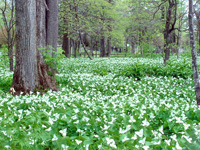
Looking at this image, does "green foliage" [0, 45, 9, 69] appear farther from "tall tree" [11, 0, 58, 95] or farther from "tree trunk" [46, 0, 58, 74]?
"tree trunk" [46, 0, 58, 74]

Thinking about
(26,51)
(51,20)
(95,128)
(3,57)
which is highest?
(51,20)

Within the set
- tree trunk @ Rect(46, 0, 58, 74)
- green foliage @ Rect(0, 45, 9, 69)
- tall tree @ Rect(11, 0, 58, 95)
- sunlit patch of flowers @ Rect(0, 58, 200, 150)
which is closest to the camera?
sunlit patch of flowers @ Rect(0, 58, 200, 150)

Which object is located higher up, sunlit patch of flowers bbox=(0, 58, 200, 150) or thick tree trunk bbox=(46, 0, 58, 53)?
thick tree trunk bbox=(46, 0, 58, 53)

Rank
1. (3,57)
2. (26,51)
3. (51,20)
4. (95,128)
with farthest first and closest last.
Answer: (51,20)
(3,57)
(26,51)
(95,128)

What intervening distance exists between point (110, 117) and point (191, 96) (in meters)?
3.32

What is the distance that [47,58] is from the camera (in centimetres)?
546

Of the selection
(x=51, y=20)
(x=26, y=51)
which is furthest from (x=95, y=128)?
(x=51, y=20)

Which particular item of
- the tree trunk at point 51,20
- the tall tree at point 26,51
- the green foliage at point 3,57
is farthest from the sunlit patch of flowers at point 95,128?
the tree trunk at point 51,20

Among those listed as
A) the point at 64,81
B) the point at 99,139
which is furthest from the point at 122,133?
the point at 64,81

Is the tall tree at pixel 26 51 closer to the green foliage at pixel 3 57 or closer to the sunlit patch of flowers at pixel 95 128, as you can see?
the green foliage at pixel 3 57

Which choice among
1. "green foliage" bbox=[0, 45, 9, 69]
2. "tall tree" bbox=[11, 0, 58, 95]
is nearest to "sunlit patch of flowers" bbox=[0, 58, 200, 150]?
"tall tree" bbox=[11, 0, 58, 95]

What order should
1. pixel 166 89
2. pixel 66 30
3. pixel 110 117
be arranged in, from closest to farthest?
pixel 110 117 < pixel 166 89 < pixel 66 30

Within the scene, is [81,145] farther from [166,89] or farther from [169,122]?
[166,89]

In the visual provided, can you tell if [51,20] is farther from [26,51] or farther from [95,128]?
[95,128]
